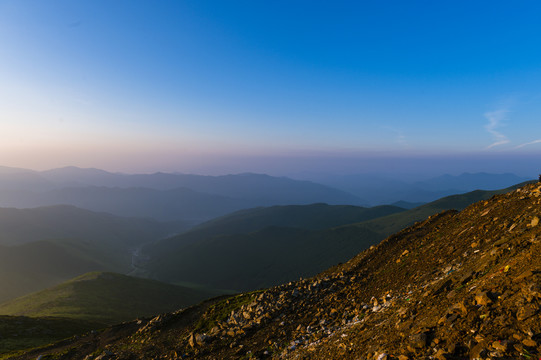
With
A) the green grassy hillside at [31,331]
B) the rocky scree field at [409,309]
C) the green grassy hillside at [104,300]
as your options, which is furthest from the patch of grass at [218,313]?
the green grassy hillside at [104,300]

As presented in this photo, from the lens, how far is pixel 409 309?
1069 centimetres

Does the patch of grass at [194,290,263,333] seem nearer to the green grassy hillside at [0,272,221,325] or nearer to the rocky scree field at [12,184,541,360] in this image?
the rocky scree field at [12,184,541,360]

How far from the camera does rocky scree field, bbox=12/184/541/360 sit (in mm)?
6910

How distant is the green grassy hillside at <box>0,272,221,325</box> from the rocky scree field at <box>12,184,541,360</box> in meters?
85.3

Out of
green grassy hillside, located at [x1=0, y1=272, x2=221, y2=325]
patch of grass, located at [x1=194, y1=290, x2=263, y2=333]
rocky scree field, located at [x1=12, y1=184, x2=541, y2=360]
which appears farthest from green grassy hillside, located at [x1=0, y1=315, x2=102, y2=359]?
patch of grass, located at [x1=194, y1=290, x2=263, y2=333]

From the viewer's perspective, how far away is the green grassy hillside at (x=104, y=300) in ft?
320

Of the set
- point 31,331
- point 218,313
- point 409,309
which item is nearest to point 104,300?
point 31,331

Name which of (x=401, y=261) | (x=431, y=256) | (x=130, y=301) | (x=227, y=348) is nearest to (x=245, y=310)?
(x=227, y=348)

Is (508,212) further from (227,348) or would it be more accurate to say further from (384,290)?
(227,348)

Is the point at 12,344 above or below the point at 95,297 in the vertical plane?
above

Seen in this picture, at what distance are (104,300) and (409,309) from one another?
150m

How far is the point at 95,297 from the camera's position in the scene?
122000 millimetres

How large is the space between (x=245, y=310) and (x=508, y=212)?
2206cm

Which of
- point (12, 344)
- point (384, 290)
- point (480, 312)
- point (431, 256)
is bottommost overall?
point (12, 344)
